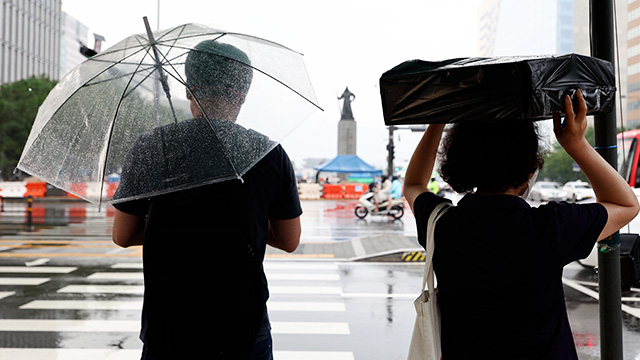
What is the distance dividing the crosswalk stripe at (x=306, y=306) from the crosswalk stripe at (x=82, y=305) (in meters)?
1.76

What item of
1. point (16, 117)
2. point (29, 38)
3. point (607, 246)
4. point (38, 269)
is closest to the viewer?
point (607, 246)

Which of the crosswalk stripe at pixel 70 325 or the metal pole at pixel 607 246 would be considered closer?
the metal pole at pixel 607 246

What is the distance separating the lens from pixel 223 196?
193cm

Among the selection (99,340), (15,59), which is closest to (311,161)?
(15,59)

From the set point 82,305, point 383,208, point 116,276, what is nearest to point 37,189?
point 383,208

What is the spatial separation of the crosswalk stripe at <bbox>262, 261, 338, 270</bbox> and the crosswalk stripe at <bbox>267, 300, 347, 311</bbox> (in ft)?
8.61

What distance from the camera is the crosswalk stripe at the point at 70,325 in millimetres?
6297

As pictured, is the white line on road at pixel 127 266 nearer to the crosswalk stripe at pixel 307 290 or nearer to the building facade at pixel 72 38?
the crosswalk stripe at pixel 307 290

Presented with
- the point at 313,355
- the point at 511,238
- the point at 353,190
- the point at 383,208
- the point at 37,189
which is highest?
the point at 37,189

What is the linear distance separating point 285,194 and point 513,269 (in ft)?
2.82

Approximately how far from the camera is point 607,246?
8.79 ft

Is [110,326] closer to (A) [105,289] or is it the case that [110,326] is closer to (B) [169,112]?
(A) [105,289]

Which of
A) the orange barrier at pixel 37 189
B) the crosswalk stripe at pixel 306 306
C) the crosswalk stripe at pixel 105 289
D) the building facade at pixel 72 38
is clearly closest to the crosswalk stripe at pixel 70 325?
the crosswalk stripe at pixel 105 289

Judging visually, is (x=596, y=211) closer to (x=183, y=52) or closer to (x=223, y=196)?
(x=223, y=196)
